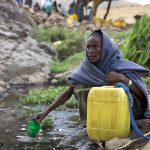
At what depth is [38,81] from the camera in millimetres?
12586

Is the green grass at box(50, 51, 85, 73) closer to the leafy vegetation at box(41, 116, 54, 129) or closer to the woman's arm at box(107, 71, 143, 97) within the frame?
the leafy vegetation at box(41, 116, 54, 129)

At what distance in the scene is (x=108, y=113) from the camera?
4.58 meters

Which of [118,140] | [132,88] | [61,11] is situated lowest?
[61,11]

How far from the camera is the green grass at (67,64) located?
14.0 meters

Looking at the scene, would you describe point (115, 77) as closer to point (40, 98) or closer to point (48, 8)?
point (40, 98)

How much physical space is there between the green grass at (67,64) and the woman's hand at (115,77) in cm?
884

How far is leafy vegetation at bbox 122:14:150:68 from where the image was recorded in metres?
11.1

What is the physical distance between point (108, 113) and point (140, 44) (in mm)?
7145

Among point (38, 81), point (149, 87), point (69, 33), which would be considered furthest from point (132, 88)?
point (69, 33)

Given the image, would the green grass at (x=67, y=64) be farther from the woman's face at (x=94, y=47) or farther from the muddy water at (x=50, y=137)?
the woman's face at (x=94, y=47)

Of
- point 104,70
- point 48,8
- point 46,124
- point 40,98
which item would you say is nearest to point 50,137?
point 46,124

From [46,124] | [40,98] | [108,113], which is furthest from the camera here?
[40,98]

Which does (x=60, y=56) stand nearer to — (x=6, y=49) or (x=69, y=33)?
(x=69, y=33)

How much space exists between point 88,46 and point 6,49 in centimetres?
916
